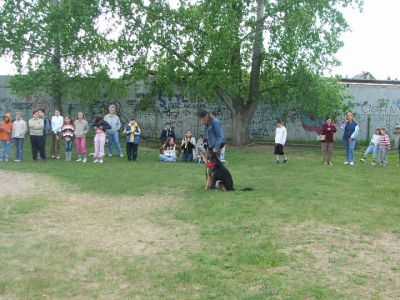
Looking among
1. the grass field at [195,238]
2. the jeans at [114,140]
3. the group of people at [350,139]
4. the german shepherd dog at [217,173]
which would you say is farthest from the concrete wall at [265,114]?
the german shepherd dog at [217,173]

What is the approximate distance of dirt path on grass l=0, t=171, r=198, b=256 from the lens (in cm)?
→ 670

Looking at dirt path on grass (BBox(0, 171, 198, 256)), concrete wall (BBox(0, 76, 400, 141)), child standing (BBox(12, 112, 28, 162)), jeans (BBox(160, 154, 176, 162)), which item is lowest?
dirt path on grass (BBox(0, 171, 198, 256))

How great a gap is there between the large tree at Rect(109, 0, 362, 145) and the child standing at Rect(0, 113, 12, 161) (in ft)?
17.4

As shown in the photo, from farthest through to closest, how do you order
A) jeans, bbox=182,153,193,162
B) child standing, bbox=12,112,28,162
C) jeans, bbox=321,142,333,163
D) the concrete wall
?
the concrete wall
jeans, bbox=182,153,193,162
jeans, bbox=321,142,333,163
child standing, bbox=12,112,28,162

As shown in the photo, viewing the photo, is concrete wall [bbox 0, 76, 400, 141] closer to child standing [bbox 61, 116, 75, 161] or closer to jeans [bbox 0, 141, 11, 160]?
child standing [bbox 61, 116, 75, 161]

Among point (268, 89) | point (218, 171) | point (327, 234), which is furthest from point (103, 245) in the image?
point (268, 89)

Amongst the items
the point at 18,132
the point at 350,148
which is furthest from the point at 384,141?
the point at 18,132

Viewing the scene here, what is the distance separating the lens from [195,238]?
275 inches

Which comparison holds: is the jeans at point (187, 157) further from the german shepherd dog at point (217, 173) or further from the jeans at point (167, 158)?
the german shepherd dog at point (217, 173)

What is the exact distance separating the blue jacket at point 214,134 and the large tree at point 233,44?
26.5ft

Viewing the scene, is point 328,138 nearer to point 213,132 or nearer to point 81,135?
point 213,132

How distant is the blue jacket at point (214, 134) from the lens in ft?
35.9

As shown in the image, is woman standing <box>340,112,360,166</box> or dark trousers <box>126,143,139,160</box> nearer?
woman standing <box>340,112,360,166</box>

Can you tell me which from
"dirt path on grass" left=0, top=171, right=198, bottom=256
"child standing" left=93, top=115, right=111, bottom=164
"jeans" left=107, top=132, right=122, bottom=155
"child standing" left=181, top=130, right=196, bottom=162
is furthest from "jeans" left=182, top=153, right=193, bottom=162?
"dirt path on grass" left=0, top=171, right=198, bottom=256
